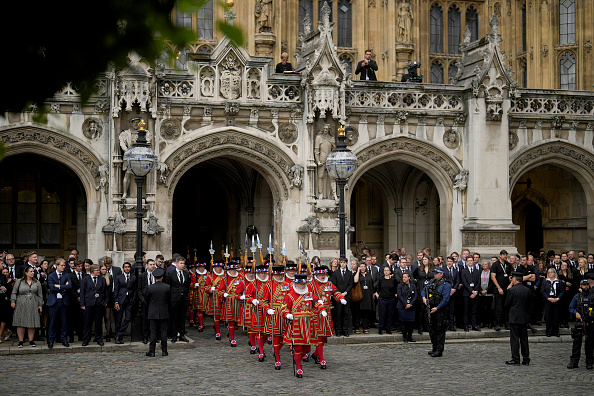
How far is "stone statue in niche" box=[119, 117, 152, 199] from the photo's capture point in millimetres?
19812

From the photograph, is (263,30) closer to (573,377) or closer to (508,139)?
(508,139)

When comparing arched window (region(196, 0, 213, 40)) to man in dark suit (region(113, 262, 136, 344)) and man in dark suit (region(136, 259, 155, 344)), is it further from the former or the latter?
man in dark suit (region(136, 259, 155, 344))

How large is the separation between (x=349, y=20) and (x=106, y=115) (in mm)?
14094

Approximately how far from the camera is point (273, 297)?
13.1m

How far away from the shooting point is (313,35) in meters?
22.0

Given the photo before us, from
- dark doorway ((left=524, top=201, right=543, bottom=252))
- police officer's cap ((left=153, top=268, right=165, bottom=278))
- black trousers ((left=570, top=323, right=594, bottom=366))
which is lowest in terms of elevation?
black trousers ((left=570, top=323, right=594, bottom=366))

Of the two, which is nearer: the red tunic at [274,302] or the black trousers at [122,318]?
the red tunic at [274,302]

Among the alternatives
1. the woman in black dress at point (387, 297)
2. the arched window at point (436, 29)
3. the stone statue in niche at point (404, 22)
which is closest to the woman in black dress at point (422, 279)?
the woman in black dress at point (387, 297)

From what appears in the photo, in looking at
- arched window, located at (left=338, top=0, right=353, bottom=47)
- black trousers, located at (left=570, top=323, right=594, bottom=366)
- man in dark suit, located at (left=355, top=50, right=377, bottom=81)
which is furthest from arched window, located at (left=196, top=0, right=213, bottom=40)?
black trousers, located at (left=570, top=323, right=594, bottom=366)

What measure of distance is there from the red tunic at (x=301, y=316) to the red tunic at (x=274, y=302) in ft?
0.71

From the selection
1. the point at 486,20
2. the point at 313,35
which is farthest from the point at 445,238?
the point at 486,20

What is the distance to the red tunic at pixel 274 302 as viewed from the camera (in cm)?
1257

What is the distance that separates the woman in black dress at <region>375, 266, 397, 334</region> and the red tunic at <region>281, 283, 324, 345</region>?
176 inches

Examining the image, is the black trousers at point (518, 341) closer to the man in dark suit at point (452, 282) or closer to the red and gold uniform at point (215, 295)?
the man in dark suit at point (452, 282)
